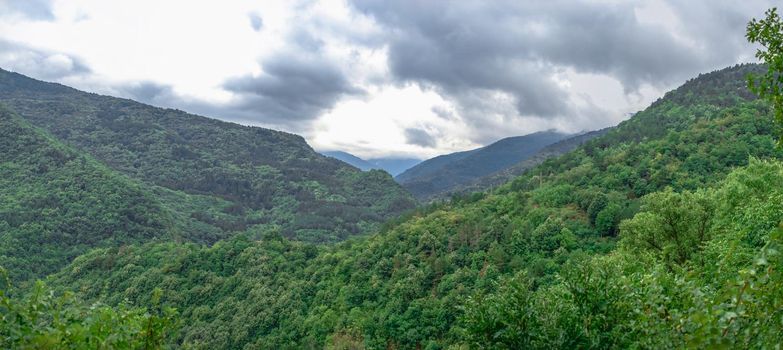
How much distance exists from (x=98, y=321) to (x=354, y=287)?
72527 millimetres

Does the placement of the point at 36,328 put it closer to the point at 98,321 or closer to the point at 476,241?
the point at 98,321

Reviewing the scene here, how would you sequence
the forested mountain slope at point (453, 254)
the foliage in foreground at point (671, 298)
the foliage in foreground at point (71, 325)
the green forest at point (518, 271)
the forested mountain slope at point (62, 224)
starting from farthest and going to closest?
the forested mountain slope at point (62, 224) < the forested mountain slope at point (453, 254) < the green forest at point (518, 271) < the foliage in foreground at point (71, 325) < the foliage in foreground at point (671, 298)

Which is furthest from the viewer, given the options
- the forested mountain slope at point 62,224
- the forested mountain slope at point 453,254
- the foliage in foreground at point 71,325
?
the forested mountain slope at point 62,224

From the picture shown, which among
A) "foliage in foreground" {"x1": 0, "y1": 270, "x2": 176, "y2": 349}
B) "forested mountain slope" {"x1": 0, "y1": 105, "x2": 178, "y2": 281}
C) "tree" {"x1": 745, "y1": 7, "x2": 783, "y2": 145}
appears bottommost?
"forested mountain slope" {"x1": 0, "y1": 105, "x2": 178, "y2": 281}

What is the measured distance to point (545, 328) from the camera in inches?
520

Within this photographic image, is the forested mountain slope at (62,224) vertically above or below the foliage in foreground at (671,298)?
below

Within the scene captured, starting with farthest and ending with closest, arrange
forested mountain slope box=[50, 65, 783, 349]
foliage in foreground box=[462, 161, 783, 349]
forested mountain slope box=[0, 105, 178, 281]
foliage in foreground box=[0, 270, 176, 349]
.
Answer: forested mountain slope box=[0, 105, 178, 281] < forested mountain slope box=[50, 65, 783, 349] < foliage in foreground box=[0, 270, 176, 349] < foliage in foreground box=[462, 161, 783, 349]

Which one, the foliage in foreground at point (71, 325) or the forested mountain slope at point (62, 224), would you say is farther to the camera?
the forested mountain slope at point (62, 224)

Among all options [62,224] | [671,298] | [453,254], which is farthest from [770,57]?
[62,224]

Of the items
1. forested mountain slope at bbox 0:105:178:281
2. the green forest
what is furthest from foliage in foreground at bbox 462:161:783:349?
forested mountain slope at bbox 0:105:178:281

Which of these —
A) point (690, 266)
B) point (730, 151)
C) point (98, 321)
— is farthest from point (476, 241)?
point (98, 321)

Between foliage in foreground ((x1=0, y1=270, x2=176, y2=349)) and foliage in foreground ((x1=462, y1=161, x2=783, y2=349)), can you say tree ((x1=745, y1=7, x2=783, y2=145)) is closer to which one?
foliage in foreground ((x1=462, y1=161, x2=783, y2=349))

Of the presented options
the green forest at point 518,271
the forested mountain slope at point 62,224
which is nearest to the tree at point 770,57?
the green forest at point 518,271

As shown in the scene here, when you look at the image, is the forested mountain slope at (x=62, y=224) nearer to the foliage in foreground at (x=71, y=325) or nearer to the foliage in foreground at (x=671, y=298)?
the foliage in foreground at (x=71, y=325)
